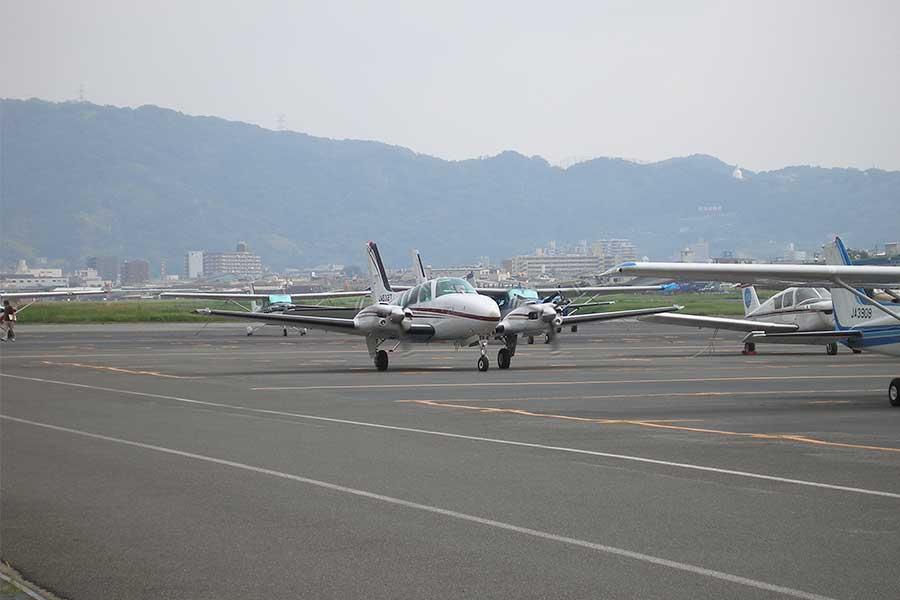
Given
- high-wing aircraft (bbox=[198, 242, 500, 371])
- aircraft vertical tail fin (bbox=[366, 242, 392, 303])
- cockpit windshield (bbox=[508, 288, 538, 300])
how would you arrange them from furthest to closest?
cockpit windshield (bbox=[508, 288, 538, 300]), aircraft vertical tail fin (bbox=[366, 242, 392, 303]), high-wing aircraft (bbox=[198, 242, 500, 371])

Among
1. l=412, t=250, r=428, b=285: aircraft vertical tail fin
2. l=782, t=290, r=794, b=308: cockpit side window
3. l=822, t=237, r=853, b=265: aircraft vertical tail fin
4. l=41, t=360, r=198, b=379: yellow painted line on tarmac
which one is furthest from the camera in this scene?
l=782, t=290, r=794, b=308: cockpit side window

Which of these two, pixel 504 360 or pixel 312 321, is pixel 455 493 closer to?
pixel 504 360

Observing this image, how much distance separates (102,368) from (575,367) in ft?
40.3

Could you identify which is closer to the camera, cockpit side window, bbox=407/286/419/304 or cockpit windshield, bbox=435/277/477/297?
cockpit windshield, bbox=435/277/477/297

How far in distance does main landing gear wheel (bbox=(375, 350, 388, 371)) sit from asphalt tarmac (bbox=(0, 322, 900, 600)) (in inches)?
300

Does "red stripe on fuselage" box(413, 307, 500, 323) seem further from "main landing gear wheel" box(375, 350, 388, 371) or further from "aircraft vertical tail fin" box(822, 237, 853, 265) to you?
"aircraft vertical tail fin" box(822, 237, 853, 265)

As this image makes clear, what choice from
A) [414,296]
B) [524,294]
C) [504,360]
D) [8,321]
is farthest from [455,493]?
[8,321]

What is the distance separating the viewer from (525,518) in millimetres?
9164

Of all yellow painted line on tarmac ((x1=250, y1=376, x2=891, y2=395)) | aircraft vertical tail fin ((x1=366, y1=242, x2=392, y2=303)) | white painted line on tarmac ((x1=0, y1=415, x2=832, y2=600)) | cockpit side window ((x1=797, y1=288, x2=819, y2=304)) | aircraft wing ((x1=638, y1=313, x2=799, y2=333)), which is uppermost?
aircraft vertical tail fin ((x1=366, y1=242, x2=392, y2=303))

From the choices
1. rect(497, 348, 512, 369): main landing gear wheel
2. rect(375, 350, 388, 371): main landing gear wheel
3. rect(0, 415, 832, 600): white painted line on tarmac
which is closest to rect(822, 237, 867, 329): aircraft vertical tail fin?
rect(497, 348, 512, 369): main landing gear wheel

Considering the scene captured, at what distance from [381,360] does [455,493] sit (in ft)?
66.6

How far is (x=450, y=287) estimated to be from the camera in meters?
31.2

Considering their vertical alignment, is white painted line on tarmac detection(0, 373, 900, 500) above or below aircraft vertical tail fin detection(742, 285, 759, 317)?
below

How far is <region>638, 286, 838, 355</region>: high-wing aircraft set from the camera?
3925cm
